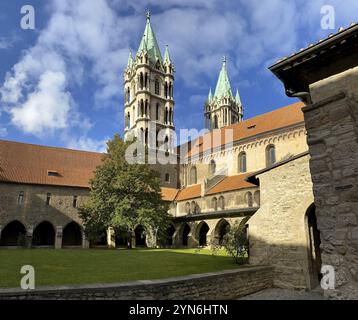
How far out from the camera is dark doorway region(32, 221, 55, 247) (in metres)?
31.9

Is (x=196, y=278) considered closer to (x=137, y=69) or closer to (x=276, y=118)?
(x=276, y=118)

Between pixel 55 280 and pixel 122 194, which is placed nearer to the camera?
pixel 55 280

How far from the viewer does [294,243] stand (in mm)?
12070

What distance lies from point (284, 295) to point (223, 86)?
56.6m

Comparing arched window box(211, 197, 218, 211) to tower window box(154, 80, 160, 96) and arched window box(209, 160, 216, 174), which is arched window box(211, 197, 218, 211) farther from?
A: tower window box(154, 80, 160, 96)

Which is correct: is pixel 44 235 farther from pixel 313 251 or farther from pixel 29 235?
pixel 313 251

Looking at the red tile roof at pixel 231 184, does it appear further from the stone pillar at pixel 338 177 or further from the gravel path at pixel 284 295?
the stone pillar at pixel 338 177

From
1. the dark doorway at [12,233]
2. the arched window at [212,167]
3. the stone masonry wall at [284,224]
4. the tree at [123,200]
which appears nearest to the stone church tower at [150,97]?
the arched window at [212,167]

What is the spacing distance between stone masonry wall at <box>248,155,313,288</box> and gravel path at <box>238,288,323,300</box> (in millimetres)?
394

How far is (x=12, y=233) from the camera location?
30.8 m

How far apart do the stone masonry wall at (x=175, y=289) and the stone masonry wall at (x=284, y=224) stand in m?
0.83

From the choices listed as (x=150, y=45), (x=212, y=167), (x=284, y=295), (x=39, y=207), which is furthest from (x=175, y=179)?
(x=284, y=295)

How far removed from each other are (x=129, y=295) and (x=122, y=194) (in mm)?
20612
